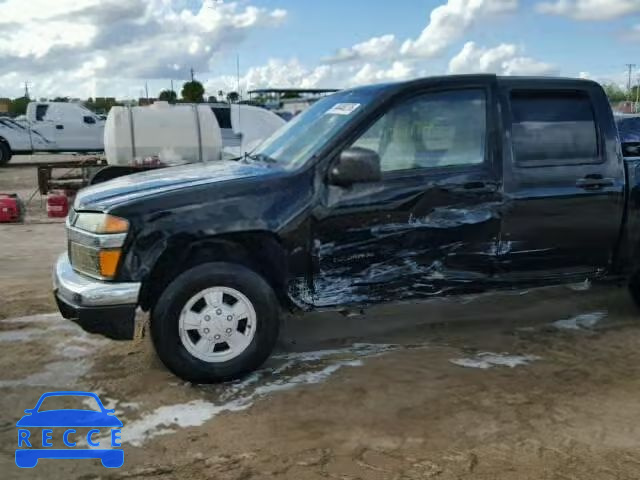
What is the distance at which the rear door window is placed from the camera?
463 cm

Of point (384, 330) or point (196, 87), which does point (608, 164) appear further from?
point (196, 87)

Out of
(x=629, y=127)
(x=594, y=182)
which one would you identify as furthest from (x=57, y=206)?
(x=629, y=127)

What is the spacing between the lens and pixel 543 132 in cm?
470

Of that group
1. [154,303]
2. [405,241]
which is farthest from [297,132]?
[154,303]

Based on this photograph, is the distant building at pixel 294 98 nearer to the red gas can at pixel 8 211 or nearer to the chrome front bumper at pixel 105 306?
the chrome front bumper at pixel 105 306

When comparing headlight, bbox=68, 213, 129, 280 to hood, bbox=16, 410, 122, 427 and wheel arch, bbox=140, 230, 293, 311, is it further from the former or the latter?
hood, bbox=16, 410, 122, 427

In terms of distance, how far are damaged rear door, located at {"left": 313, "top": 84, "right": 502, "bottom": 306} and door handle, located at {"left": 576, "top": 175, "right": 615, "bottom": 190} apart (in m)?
0.69

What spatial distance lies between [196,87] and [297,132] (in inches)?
2168

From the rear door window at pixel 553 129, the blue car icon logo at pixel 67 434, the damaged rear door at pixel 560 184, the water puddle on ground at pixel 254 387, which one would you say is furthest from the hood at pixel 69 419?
the rear door window at pixel 553 129

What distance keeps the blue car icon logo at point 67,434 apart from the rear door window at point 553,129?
312 centimetres

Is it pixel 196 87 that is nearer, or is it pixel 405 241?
pixel 405 241

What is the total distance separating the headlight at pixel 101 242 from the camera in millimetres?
3836

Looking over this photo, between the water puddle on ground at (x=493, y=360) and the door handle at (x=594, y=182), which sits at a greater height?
the door handle at (x=594, y=182)

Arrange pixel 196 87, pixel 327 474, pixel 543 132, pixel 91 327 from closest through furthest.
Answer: pixel 327 474, pixel 91 327, pixel 543 132, pixel 196 87
